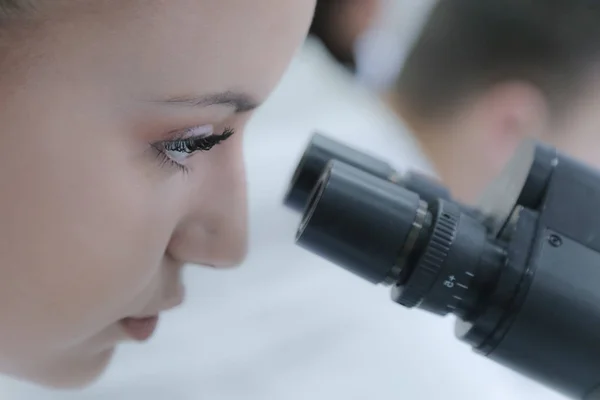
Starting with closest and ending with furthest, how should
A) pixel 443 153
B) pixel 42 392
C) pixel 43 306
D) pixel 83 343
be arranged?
pixel 43 306
pixel 83 343
pixel 42 392
pixel 443 153

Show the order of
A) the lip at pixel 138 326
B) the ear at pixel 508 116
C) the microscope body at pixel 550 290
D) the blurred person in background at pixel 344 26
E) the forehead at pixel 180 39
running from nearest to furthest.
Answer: the forehead at pixel 180 39 < the microscope body at pixel 550 290 < the lip at pixel 138 326 < the ear at pixel 508 116 < the blurred person in background at pixel 344 26

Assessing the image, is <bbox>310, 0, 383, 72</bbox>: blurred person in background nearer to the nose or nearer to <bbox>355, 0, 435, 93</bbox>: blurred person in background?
<bbox>355, 0, 435, 93</bbox>: blurred person in background

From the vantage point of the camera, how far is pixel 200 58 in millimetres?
460

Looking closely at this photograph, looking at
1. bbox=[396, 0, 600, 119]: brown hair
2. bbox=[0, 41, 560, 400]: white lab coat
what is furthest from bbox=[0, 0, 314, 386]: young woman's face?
bbox=[396, 0, 600, 119]: brown hair

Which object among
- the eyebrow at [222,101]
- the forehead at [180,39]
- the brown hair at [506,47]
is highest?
the forehead at [180,39]

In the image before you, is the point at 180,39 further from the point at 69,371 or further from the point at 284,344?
the point at 284,344

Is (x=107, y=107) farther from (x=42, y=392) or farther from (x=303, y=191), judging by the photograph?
(x=42, y=392)

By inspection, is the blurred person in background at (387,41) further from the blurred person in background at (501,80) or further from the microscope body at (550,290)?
the microscope body at (550,290)

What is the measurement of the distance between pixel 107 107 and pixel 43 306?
161 millimetres

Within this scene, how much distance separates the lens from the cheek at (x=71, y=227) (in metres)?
0.45

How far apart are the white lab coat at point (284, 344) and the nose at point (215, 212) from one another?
35 cm

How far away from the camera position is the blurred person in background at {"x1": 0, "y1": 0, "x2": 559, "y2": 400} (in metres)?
0.91

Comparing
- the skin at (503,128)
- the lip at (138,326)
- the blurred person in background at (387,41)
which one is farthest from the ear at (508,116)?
the lip at (138,326)

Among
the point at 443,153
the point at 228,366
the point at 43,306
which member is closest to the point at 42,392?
the point at 228,366
